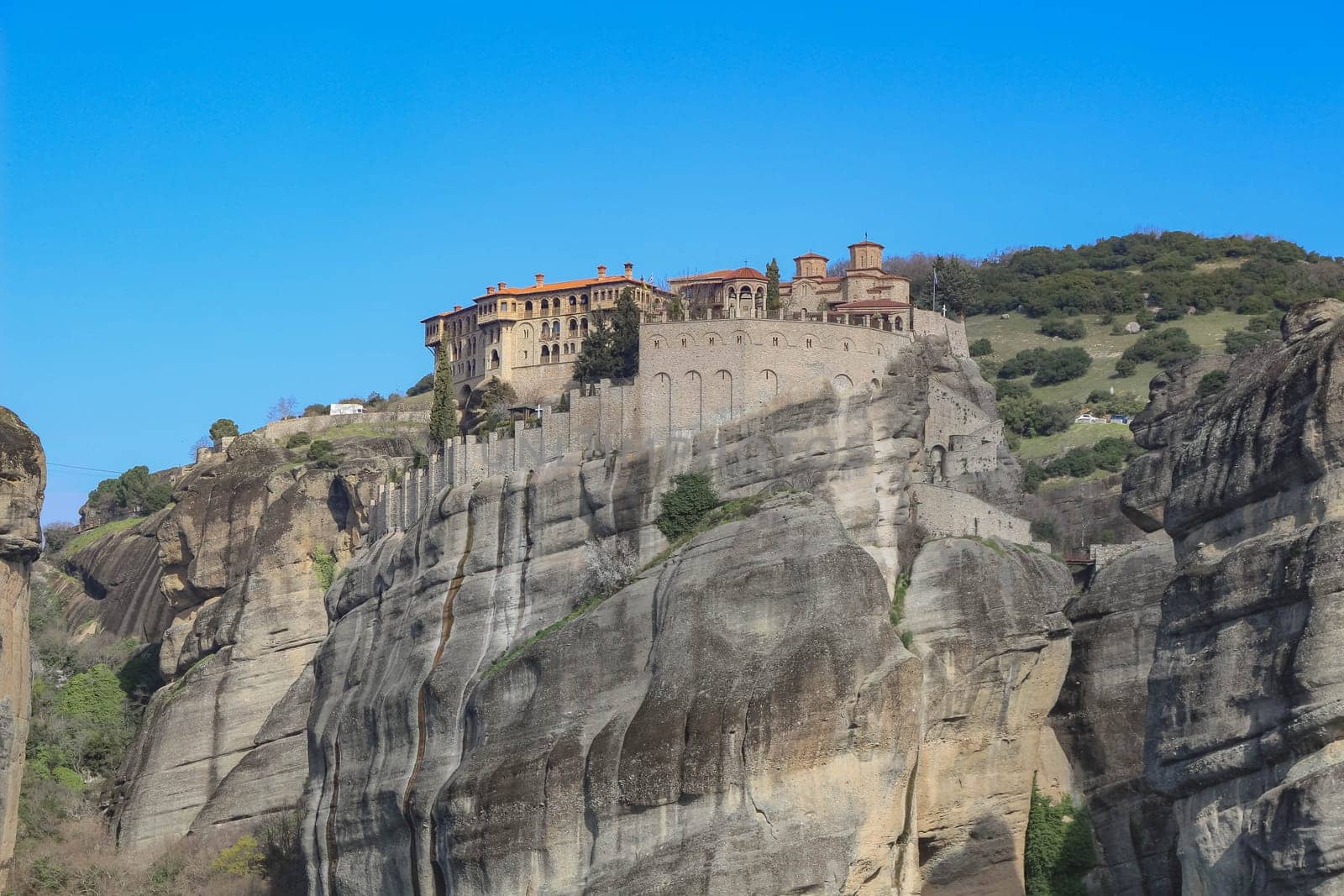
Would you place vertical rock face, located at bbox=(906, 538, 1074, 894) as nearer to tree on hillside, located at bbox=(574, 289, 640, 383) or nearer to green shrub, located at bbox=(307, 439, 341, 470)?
tree on hillside, located at bbox=(574, 289, 640, 383)

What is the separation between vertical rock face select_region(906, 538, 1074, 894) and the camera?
6944 centimetres

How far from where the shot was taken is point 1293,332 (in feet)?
192

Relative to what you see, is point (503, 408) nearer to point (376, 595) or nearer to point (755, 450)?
point (376, 595)

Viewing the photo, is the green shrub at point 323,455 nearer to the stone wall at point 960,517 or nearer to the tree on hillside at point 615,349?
the tree on hillside at point 615,349

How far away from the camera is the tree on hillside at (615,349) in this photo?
305 ft

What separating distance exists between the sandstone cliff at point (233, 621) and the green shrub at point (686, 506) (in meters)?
21.1

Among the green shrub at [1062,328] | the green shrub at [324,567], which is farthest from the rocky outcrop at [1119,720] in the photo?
the green shrub at [1062,328]

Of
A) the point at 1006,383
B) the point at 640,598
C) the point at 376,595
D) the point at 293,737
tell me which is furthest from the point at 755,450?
the point at 1006,383

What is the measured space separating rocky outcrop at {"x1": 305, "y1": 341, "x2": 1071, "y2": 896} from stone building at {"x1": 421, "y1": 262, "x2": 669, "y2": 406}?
2895cm

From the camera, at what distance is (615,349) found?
9362 centimetres

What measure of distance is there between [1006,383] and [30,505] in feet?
202

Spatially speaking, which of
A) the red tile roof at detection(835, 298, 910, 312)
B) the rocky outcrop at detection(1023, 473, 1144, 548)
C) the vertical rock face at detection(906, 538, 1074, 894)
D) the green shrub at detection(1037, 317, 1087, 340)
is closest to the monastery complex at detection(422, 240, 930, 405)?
the red tile roof at detection(835, 298, 910, 312)

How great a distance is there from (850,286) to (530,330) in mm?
16798

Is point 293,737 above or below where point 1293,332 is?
below
